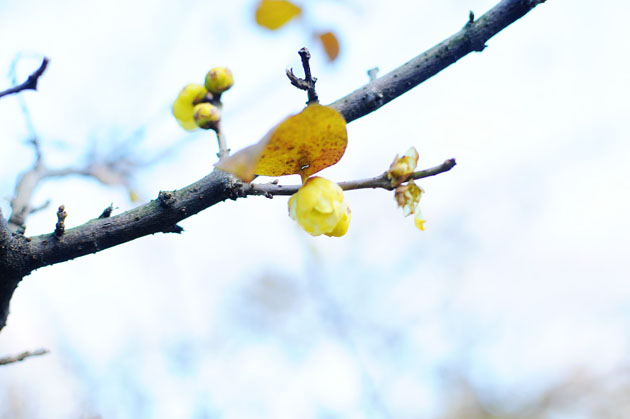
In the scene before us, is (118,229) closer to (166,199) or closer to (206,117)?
(166,199)

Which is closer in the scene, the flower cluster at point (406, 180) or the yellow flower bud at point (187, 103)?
the flower cluster at point (406, 180)

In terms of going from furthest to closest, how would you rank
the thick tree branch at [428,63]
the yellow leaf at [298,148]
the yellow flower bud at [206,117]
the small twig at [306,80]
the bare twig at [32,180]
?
the bare twig at [32,180]
the yellow flower bud at [206,117]
the thick tree branch at [428,63]
the small twig at [306,80]
the yellow leaf at [298,148]

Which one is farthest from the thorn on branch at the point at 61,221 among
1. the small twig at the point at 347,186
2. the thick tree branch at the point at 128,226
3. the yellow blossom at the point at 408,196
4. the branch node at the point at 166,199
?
the yellow blossom at the point at 408,196

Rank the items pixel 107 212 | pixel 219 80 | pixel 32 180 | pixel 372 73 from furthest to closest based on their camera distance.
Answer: pixel 32 180
pixel 219 80
pixel 372 73
pixel 107 212

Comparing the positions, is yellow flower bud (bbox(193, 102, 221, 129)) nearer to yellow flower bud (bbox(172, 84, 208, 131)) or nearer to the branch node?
yellow flower bud (bbox(172, 84, 208, 131))

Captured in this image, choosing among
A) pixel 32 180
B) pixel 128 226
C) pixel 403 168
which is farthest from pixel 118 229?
pixel 32 180

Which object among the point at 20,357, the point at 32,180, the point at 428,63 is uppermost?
the point at 32,180

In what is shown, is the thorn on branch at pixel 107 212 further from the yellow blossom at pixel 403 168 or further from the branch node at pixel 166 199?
the yellow blossom at pixel 403 168

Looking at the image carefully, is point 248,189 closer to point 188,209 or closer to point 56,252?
point 188,209
